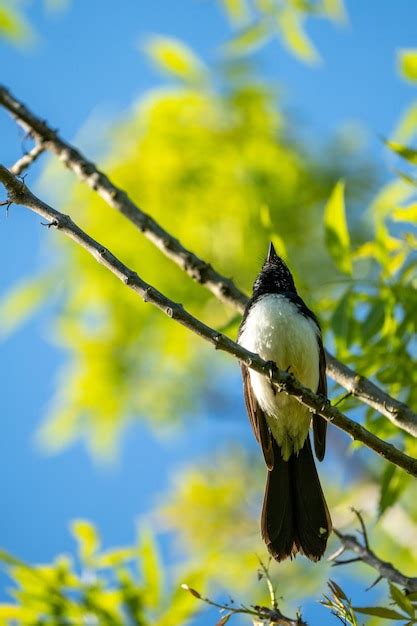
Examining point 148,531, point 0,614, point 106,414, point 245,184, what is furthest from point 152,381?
point 0,614

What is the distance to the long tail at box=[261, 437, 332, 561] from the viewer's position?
137 inches

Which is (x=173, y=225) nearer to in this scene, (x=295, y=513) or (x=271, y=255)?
(x=271, y=255)

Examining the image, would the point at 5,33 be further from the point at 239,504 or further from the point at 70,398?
the point at 239,504

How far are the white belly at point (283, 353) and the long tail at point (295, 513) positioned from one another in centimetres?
16

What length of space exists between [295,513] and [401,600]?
5.12 ft

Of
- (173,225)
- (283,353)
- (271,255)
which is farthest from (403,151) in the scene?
(173,225)

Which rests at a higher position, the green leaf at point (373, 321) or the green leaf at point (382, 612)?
the green leaf at point (373, 321)

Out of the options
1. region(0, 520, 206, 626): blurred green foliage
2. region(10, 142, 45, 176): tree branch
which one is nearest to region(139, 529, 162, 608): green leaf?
region(0, 520, 206, 626): blurred green foliage

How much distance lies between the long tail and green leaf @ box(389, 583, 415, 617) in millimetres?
1225

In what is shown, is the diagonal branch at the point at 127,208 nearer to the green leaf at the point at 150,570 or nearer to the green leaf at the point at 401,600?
the green leaf at the point at 150,570

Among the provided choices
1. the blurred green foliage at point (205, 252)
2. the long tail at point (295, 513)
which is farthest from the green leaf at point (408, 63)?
the long tail at point (295, 513)

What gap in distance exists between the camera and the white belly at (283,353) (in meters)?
3.98

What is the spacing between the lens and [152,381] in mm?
6578

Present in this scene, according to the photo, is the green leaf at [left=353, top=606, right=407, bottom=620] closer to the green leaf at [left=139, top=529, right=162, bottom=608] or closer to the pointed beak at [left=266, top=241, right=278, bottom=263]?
the green leaf at [left=139, top=529, right=162, bottom=608]
